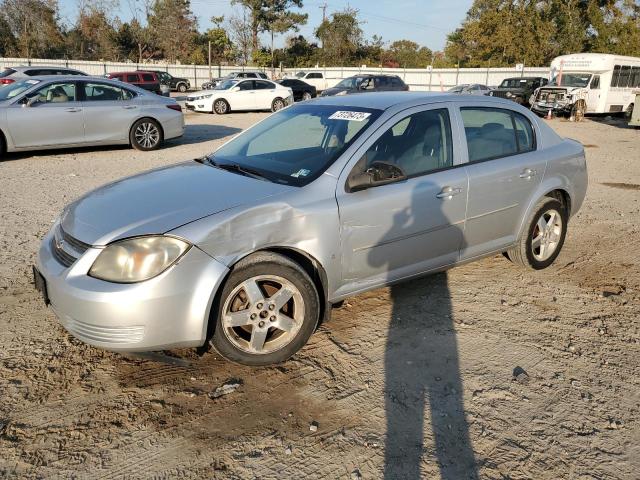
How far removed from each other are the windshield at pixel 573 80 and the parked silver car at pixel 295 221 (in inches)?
916

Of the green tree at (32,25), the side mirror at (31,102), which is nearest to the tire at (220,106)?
the side mirror at (31,102)

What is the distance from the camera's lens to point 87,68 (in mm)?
40656

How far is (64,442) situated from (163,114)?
33.1 feet

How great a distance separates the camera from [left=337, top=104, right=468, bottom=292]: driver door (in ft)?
11.7

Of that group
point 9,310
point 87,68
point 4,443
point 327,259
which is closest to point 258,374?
point 327,259

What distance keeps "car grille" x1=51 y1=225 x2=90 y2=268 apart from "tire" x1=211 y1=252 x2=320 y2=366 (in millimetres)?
834

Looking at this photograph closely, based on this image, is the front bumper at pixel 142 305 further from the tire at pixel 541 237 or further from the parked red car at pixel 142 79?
the parked red car at pixel 142 79

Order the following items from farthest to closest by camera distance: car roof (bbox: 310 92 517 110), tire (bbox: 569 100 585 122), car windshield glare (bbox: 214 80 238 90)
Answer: tire (bbox: 569 100 585 122), car windshield glare (bbox: 214 80 238 90), car roof (bbox: 310 92 517 110)

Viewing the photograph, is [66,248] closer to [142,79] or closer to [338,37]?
[142,79]

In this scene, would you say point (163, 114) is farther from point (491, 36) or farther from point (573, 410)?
point (491, 36)

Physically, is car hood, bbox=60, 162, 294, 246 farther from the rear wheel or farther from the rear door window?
the rear wheel

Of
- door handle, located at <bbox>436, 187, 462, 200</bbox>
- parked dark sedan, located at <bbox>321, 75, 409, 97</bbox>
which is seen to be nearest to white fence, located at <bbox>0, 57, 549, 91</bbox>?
parked dark sedan, located at <bbox>321, 75, 409, 97</bbox>

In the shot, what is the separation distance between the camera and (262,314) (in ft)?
10.6

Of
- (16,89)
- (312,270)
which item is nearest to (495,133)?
(312,270)
